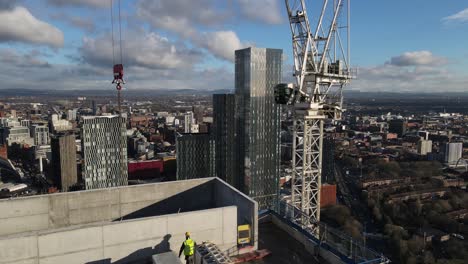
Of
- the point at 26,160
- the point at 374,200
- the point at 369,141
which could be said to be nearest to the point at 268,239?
the point at 374,200

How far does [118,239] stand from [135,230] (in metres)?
0.41

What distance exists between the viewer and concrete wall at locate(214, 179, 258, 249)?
31.5 ft

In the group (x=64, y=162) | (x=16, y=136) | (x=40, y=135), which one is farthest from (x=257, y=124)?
(x=16, y=136)

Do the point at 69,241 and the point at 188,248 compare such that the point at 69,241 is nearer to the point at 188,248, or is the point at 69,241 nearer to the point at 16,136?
the point at 188,248

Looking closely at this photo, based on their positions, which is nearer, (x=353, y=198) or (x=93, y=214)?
(x=93, y=214)

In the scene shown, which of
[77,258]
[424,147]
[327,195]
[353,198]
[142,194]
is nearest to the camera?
[77,258]

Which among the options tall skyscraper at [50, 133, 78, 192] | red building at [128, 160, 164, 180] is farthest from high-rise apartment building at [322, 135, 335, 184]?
tall skyscraper at [50, 133, 78, 192]

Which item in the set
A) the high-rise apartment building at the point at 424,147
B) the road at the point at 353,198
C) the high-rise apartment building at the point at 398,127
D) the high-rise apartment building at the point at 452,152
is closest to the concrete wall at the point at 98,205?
the road at the point at 353,198

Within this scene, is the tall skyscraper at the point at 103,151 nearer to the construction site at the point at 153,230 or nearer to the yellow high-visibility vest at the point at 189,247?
the construction site at the point at 153,230

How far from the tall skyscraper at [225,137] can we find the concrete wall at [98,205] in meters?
68.1

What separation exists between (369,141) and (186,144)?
87.3 meters

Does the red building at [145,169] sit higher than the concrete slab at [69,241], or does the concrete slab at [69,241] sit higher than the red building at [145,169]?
the concrete slab at [69,241]

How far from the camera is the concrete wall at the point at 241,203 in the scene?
31.5 ft

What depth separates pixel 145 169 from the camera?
99438 mm
